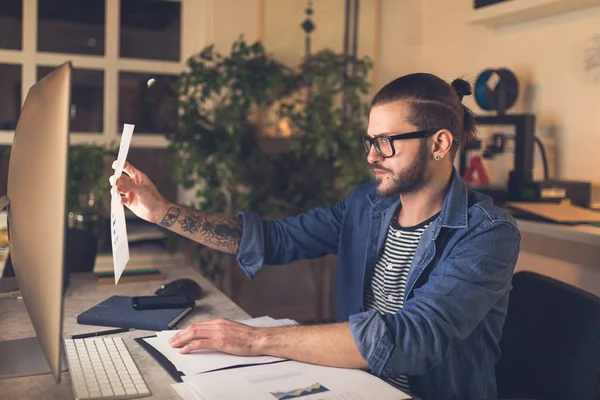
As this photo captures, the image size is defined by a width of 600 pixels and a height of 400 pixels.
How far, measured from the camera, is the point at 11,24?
3.06 m

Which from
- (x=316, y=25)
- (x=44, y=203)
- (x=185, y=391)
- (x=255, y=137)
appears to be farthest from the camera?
(x=316, y=25)

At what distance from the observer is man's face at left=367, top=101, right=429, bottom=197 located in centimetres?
157

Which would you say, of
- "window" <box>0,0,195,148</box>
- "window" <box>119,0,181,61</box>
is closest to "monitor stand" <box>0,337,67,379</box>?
"window" <box>0,0,195,148</box>

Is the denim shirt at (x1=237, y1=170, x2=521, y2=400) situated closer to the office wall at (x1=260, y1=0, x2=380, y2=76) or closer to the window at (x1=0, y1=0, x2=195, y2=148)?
the window at (x1=0, y1=0, x2=195, y2=148)

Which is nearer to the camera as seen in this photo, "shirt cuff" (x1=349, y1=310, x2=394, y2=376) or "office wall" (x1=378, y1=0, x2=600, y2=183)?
"shirt cuff" (x1=349, y1=310, x2=394, y2=376)

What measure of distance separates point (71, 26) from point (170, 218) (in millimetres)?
1867

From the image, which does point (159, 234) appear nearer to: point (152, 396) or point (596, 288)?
point (596, 288)

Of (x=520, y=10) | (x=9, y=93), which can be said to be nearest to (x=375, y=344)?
(x=520, y=10)

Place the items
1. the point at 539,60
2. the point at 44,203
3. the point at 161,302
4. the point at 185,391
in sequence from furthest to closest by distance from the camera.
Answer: the point at 539,60 < the point at 161,302 < the point at 185,391 < the point at 44,203

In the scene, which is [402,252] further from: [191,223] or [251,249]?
[191,223]

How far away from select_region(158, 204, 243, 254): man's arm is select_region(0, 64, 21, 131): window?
5.61ft

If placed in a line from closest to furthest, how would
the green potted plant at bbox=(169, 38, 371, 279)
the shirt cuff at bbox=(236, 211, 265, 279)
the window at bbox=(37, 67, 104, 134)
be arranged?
the shirt cuff at bbox=(236, 211, 265, 279), the green potted plant at bbox=(169, 38, 371, 279), the window at bbox=(37, 67, 104, 134)

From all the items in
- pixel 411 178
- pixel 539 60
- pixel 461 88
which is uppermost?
pixel 539 60

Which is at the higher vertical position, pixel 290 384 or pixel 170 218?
pixel 170 218
